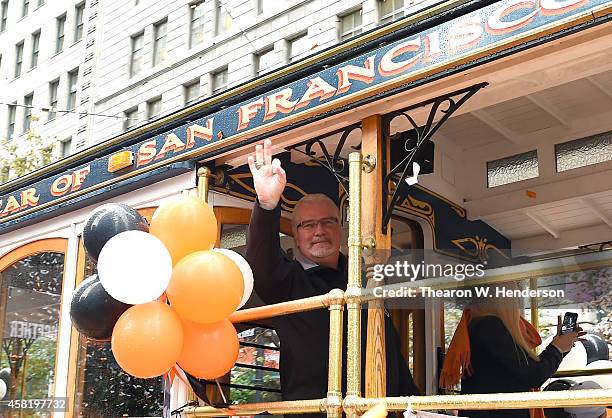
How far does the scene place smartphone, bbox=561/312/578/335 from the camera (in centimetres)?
362

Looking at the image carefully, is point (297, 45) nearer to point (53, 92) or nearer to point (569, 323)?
point (53, 92)

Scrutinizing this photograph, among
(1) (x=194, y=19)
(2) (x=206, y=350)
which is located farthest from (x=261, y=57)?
(2) (x=206, y=350)

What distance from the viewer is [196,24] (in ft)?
104

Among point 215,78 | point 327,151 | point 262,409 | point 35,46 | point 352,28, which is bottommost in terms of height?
point 262,409

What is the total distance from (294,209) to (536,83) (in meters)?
1.46

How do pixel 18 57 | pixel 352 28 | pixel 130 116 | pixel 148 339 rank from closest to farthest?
pixel 148 339, pixel 352 28, pixel 130 116, pixel 18 57

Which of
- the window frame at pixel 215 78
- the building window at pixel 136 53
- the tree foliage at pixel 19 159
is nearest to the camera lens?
the tree foliage at pixel 19 159

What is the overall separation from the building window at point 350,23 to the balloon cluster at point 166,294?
2365 cm

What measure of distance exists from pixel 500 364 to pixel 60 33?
1449 inches

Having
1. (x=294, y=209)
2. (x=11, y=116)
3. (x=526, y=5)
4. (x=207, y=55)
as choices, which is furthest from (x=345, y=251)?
(x=11, y=116)

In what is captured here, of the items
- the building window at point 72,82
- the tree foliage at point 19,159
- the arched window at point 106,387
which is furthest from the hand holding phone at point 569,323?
the building window at point 72,82

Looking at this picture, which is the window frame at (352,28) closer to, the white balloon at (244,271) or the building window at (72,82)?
the building window at (72,82)

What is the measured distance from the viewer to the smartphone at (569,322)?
362 cm

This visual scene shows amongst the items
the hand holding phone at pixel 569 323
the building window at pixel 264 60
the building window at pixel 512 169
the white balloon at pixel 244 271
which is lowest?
the hand holding phone at pixel 569 323
